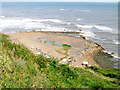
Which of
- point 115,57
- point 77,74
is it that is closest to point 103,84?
point 77,74

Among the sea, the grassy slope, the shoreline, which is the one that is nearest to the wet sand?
the shoreline

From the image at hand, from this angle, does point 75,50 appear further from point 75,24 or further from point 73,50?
point 75,24

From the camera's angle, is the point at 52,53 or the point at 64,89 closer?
the point at 64,89

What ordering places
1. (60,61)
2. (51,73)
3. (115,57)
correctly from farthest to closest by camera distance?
(115,57)
(60,61)
(51,73)

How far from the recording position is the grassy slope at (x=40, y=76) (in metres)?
11.5

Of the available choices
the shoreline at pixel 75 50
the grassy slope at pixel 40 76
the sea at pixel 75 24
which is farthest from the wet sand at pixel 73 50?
the grassy slope at pixel 40 76

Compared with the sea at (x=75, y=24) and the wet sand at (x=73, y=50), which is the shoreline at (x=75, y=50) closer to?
the wet sand at (x=73, y=50)

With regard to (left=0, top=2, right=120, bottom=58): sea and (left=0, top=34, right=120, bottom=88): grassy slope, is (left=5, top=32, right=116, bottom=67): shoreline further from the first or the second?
(left=0, top=34, right=120, bottom=88): grassy slope

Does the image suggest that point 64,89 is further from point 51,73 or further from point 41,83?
point 51,73

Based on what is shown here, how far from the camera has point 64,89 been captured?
468 inches

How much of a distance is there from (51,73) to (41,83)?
2.48 metres

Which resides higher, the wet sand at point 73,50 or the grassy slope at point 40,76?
the grassy slope at point 40,76

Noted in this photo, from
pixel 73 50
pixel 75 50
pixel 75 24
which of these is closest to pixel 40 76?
pixel 73 50

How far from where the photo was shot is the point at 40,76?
12914mm
